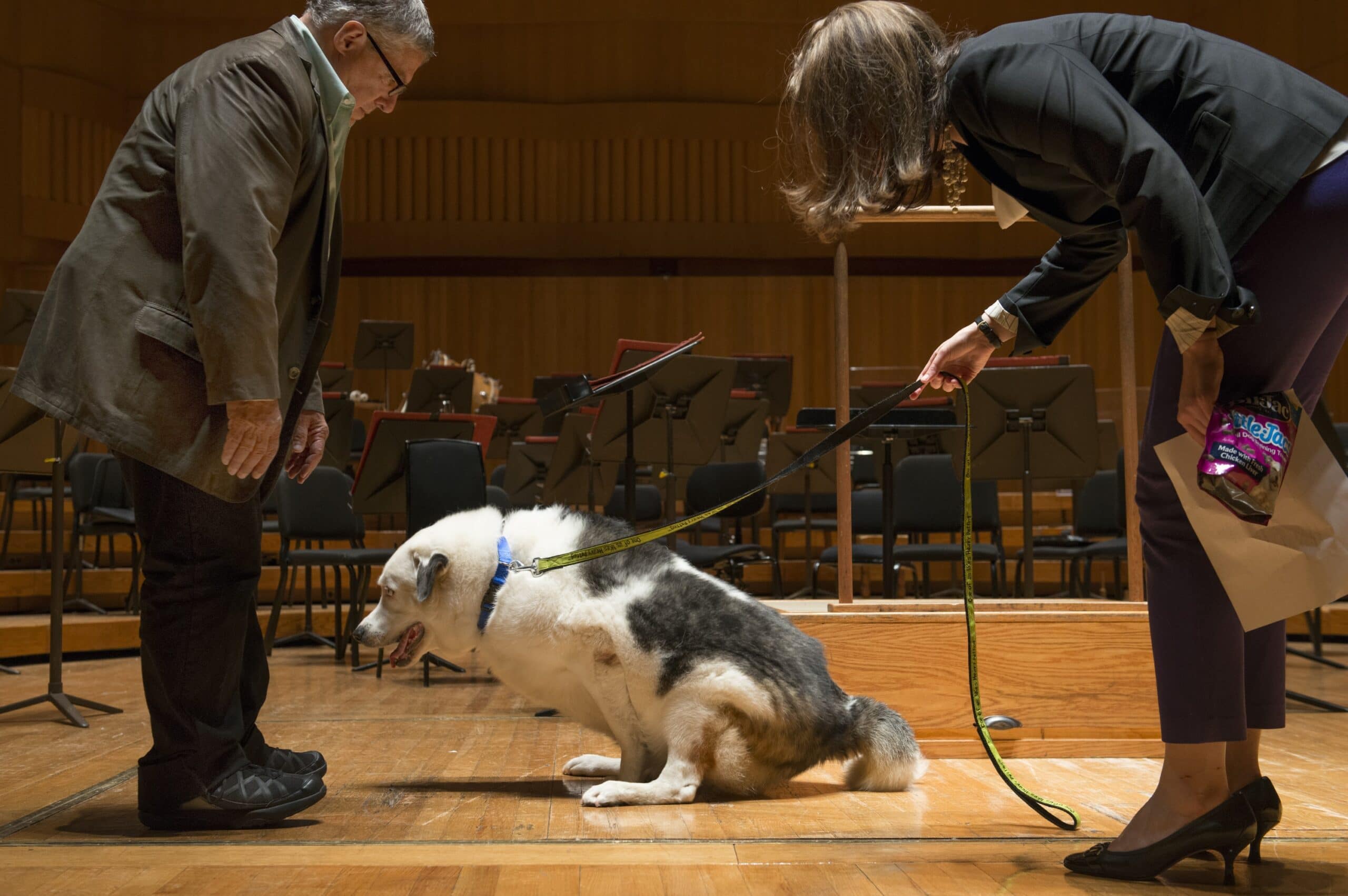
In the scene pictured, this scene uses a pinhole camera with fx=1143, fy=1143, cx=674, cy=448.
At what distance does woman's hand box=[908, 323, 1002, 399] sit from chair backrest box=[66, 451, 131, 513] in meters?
5.22

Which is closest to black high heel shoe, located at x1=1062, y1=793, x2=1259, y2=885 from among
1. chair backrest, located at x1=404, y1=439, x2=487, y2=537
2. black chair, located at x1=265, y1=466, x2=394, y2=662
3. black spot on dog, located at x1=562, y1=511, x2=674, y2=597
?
black spot on dog, located at x1=562, y1=511, x2=674, y2=597

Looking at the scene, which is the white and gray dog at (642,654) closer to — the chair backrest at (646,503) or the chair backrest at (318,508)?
the chair backrest at (318,508)

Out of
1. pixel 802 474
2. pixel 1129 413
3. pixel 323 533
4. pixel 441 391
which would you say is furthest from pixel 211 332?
pixel 441 391

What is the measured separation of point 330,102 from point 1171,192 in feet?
4.73

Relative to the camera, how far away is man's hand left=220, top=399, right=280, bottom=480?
187 cm

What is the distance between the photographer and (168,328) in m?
1.89

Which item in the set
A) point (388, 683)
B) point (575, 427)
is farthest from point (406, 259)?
point (388, 683)

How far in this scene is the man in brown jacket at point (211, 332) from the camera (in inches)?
73.0

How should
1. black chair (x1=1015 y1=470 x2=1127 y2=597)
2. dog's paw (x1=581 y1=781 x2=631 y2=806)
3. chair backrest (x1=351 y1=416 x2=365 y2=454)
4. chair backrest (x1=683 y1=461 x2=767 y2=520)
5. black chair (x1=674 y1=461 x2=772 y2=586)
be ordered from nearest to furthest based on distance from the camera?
dog's paw (x1=581 y1=781 x2=631 y2=806), black chair (x1=674 y1=461 x2=772 y2=586), chair backrest (x1=683 y1=461 x2=767 y2=520), black chair (x1=1015 y1=470 x2=1127 y2=597), chair backrest (x1=351 y1=416 x2=365 y2=454)

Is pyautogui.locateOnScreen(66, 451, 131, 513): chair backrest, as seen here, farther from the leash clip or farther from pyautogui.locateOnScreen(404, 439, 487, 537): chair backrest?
the leash clip

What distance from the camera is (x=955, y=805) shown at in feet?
7.27

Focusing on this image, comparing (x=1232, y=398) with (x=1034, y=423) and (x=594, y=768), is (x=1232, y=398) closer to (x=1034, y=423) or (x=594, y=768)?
(x=594, y=768)

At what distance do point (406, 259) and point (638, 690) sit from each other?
8867 mm

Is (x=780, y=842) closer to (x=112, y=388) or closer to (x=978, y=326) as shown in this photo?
(x=978, y=326)
